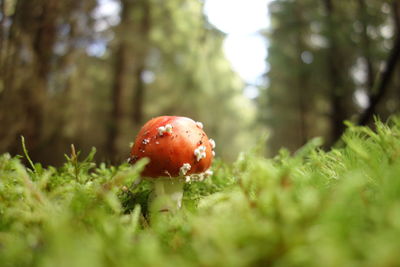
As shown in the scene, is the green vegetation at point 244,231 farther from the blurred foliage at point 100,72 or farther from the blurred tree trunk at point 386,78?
the blurred tree trunk at point 386,78

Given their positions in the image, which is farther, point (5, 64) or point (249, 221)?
point (5, 64)

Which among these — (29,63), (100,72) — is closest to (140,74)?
(100,72)

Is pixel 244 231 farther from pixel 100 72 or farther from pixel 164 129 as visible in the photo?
pixel 100 72

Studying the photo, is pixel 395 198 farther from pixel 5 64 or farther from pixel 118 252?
pixel 5 64

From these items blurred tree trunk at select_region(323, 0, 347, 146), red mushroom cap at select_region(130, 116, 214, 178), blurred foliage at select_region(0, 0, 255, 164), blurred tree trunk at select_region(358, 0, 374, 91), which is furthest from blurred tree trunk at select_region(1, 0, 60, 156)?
blurred tree trunk at select_region(323, 0, 347, 146)

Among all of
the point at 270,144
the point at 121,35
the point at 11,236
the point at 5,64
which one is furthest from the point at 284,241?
the point at 270,144

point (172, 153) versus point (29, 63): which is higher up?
point (29, 63)
